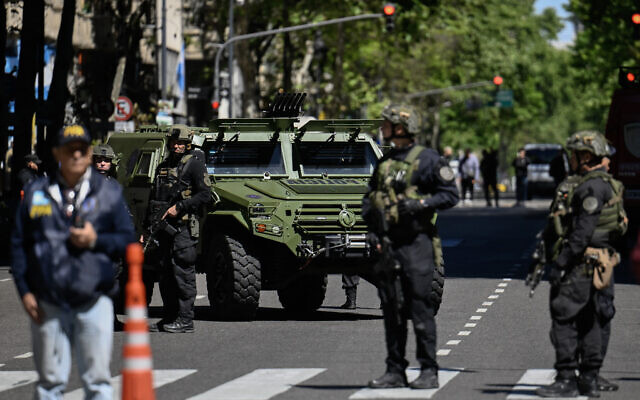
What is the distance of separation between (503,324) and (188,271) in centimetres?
312

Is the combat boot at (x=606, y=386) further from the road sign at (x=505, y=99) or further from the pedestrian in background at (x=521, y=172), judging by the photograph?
the road sign at (x=505, y=99)

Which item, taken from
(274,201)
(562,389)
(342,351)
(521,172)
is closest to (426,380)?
(562,389)

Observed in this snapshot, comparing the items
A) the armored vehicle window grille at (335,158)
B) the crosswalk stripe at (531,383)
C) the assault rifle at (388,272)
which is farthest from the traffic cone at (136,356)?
the armored vehicle window grille at (335,158)

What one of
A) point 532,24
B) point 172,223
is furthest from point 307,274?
point 532,24

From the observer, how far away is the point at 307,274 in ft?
55.0

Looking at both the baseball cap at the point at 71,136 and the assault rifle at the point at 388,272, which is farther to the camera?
the assault rifle at the point at 388,272

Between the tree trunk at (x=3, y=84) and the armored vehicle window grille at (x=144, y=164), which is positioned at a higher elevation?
the tree trunk at (x=3, y=84)

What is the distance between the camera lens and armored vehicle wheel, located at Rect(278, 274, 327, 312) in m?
18.1

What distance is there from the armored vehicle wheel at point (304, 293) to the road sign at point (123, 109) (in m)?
21.4

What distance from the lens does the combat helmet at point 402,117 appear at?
11320 mm

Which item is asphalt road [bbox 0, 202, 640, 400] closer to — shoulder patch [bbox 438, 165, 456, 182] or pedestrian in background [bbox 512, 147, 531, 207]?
shoulder patch [bbox 438, 165, 456, 182]

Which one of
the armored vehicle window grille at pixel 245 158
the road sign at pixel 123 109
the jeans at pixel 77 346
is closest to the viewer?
the jeans at pixel 77 346

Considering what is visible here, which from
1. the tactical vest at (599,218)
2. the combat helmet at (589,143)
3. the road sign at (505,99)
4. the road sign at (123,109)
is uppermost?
the road sign at (505,99)

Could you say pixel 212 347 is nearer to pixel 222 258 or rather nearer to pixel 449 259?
pixel 222 258
